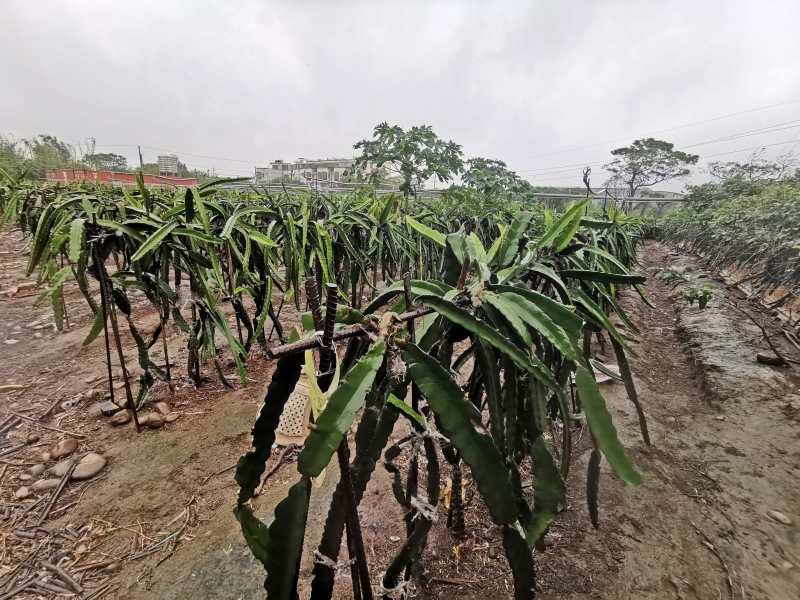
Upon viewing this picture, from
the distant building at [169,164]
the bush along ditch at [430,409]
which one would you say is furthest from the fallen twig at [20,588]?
the distant building at [169,164]

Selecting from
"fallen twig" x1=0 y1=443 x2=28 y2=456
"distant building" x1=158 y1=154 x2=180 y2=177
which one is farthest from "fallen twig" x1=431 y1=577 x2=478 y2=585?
"distant building" x1=158 y1=154 x2=180 y2=177

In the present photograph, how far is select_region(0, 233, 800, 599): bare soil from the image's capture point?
3.65ft

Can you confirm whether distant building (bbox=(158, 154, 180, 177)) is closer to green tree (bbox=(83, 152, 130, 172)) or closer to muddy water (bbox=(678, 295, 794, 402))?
green tree (bbox=(83, 152, 130, 172))

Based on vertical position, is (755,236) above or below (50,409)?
above

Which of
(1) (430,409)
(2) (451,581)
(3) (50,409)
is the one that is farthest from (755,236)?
(3) (50,409)

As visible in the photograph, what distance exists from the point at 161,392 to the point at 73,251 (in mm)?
1136

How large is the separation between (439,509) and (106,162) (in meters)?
21.0

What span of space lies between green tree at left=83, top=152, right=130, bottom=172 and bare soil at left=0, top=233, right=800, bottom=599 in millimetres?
11587

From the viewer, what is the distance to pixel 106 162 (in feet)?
54.2

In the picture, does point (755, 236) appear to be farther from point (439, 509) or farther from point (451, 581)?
point (451, 581)

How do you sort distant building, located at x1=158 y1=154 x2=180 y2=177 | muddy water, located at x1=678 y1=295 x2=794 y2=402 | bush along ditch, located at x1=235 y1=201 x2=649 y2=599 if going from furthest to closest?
1. distant building, located at x1=158 y1=154 x2=180 y2=177
2. muddy water, located at x1=678 y1=295 x2=794 y2=402
3. bush along ditch, located at x1=235 y1=201 x2=649 y2=599

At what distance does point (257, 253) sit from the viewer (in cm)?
182

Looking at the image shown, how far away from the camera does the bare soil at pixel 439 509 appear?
3.65 feet

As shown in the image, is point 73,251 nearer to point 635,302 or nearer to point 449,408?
point 449,408
